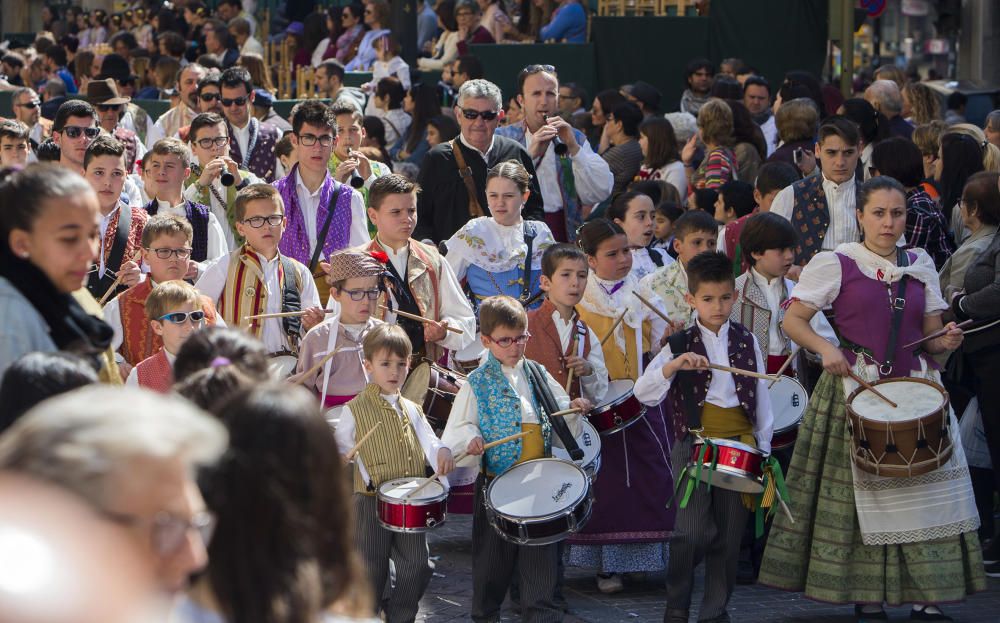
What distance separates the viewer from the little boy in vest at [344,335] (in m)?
6.37

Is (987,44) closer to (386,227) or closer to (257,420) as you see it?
(386,227)

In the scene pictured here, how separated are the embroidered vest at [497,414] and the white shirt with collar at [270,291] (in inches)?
43.9

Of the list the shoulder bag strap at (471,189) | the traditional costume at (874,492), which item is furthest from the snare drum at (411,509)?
the shoulder bag strap at (471,189)

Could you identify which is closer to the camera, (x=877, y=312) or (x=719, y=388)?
(x=719, y=388)

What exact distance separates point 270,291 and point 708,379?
79.9 inches

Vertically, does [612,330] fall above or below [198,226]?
below

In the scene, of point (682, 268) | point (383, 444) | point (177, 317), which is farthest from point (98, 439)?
point (682, 268)

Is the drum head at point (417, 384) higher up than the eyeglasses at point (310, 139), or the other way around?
the eyeglasses at point (310, 139)

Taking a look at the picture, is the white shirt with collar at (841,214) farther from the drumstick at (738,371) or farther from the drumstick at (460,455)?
the drumstick at (460,455)

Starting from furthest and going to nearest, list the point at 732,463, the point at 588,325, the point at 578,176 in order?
the point at 578,176, the point at 588,325, the point at 732,463

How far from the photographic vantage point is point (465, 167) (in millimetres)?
8125

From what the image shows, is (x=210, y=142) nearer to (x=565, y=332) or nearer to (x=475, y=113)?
(x=475, y=113)

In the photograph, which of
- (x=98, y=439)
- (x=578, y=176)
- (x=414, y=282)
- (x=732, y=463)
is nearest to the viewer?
(x=98, y=439)

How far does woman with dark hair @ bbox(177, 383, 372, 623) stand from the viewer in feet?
7.99
